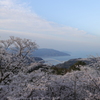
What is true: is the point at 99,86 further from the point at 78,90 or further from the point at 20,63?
the point at 20,63

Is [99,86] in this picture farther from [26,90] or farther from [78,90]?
[26,90]

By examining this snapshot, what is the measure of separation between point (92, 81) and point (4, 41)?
16.2 m

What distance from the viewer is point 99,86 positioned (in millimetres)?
6004

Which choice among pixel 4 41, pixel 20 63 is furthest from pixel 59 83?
pixel 4 41

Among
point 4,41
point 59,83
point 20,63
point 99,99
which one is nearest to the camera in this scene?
point 99,99

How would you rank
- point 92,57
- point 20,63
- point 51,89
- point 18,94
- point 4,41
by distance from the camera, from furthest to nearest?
point 4,41, point 92,57, point 20,63, point 51,89, point 18,94

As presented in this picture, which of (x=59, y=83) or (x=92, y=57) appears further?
(x=92, y=57)

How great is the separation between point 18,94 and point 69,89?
255cm

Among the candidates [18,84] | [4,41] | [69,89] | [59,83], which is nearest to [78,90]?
[69,89]

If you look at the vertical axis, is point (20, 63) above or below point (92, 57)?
below

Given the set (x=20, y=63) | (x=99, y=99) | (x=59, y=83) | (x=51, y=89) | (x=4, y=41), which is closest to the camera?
(x=99, y=99)

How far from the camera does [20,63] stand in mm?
11227

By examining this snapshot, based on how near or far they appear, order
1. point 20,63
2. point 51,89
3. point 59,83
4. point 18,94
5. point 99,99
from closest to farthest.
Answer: point 18,94 < point 99,99 < point 51,89 < point 59,83 < point 20,63

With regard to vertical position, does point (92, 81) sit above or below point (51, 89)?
above
